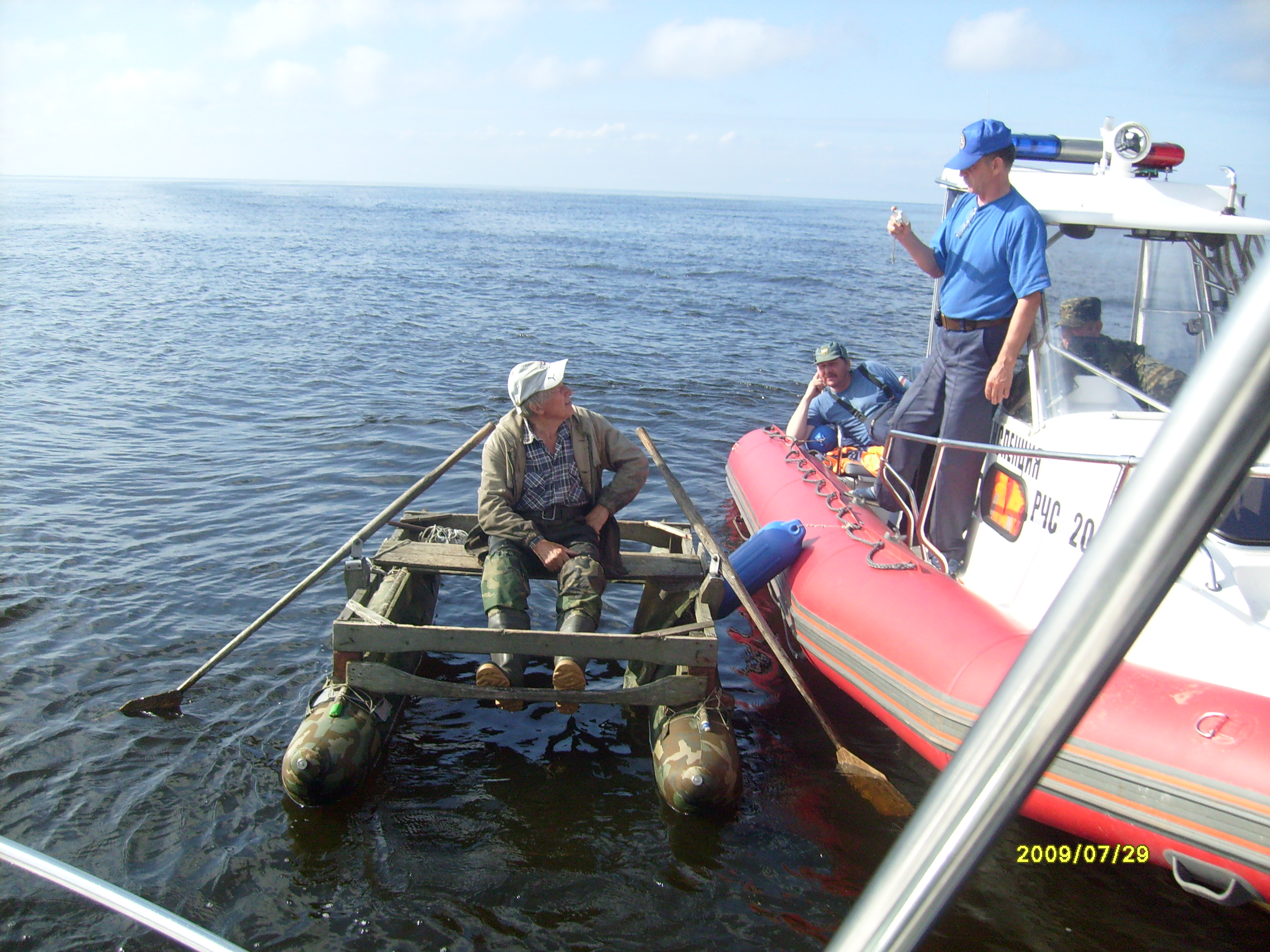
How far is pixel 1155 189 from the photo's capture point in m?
5.74

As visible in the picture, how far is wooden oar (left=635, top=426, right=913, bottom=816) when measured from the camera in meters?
4.80

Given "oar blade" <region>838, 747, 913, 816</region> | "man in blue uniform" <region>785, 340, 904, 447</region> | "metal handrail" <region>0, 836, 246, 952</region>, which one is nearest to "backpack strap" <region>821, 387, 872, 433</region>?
"man in blue uniform" <region>785, 340, 904, 447</region>

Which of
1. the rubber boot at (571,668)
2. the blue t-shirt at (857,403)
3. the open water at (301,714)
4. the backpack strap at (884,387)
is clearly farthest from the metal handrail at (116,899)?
the backpack strap at (884,387)

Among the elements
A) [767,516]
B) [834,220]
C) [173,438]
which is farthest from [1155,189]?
[834,220]

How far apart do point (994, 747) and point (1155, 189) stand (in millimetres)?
6183

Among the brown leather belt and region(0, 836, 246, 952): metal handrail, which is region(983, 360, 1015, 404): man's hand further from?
region(0, 836, 246, 952): metal handrail

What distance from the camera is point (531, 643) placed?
15.4 ft

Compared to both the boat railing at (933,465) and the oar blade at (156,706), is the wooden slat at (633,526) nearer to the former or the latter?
the boat railing at (933,465)

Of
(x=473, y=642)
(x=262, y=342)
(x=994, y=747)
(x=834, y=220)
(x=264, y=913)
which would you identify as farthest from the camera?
(x=834, y=220)

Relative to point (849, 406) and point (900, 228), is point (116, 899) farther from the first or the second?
point (849, 406)

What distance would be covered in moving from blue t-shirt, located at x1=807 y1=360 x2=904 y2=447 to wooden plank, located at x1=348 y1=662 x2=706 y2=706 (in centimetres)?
356

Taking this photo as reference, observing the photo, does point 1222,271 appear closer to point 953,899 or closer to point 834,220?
point 953,899

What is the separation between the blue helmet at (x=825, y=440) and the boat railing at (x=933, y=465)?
69.6 inches

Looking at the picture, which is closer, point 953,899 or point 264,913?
point 953,899
